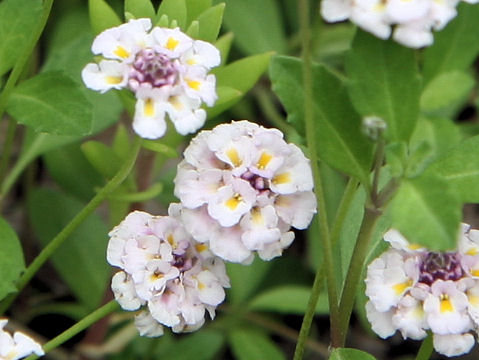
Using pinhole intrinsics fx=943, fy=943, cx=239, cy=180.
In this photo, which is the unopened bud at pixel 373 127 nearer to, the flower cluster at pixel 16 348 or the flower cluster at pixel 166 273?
the flower cluster at pixel 166 273

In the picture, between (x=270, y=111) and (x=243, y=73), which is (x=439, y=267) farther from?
(x=270, y=111)

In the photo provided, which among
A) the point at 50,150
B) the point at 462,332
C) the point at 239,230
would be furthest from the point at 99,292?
the point at 462,332

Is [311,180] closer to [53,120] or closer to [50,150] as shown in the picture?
[53,120]

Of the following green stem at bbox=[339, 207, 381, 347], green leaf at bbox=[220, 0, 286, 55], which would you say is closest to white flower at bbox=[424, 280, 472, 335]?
green stem at bbox=[339, 207, 381, 347]

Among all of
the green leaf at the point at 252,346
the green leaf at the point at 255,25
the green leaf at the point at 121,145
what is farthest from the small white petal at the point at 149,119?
the green leaf at the point at 255,25

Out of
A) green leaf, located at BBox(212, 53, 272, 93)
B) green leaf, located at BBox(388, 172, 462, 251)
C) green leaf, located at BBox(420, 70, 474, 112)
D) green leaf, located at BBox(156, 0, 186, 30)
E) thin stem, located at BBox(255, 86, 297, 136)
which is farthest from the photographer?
thin stem, located at BBox(255, 86, 297, 136)

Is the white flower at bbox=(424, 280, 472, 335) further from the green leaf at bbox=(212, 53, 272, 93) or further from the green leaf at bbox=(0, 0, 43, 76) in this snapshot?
the green leaf at bbox=(0, 0, 43, 76)
